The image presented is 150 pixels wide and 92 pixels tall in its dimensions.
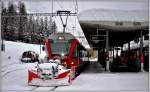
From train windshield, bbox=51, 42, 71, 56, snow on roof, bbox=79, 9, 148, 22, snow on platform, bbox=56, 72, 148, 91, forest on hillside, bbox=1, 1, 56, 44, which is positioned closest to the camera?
snow on platform, bbox=56, 72, 148, 91

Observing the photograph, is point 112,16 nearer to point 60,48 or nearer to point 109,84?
point 60,48

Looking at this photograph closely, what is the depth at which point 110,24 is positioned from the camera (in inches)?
1088

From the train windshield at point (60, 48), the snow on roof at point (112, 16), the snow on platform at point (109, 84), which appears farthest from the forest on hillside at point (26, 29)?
the snow on platform at point (109, 84)

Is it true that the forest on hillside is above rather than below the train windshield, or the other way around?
above

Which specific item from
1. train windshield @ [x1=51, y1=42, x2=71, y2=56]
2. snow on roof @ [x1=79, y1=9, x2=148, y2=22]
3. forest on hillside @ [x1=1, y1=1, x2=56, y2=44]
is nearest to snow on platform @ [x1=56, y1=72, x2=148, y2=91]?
train windshield @ [x1=51, y1=42, x2=71, y2=56]

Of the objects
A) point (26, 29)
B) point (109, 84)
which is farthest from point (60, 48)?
point (26, 29)

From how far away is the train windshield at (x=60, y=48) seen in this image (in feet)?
84.2

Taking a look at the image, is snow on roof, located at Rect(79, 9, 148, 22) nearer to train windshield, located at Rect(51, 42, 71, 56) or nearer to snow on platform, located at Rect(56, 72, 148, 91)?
train windshield, located at Rect(51, 42, 71, 56)

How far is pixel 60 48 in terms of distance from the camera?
84.5 feet

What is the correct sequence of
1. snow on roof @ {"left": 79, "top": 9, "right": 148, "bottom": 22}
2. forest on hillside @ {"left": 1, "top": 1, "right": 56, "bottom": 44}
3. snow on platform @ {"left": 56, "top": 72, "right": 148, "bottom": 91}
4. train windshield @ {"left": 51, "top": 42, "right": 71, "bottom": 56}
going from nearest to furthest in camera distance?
snow on platform @ {"left": 56, "top": 72, "right": 148, "bottom": 91}
train windshield @ {"left": 51, "top": 42, "right": 71, "bottom": 56}
snow on roof @ {"left": 79, "top": 9, "right": 148, "bottom": 22}
forest on hillside @ {"left": 1, "top": 1, "right": 56, "bottom": 44}

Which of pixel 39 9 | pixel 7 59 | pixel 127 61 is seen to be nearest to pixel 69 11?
pixel 39 9

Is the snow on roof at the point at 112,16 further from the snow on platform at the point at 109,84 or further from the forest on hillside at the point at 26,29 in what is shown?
the forest on hillside at the point at 26,29

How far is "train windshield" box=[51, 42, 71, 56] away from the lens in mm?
25656

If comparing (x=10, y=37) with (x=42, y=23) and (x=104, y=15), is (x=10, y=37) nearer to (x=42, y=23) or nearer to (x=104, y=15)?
(x=42, y=23)
